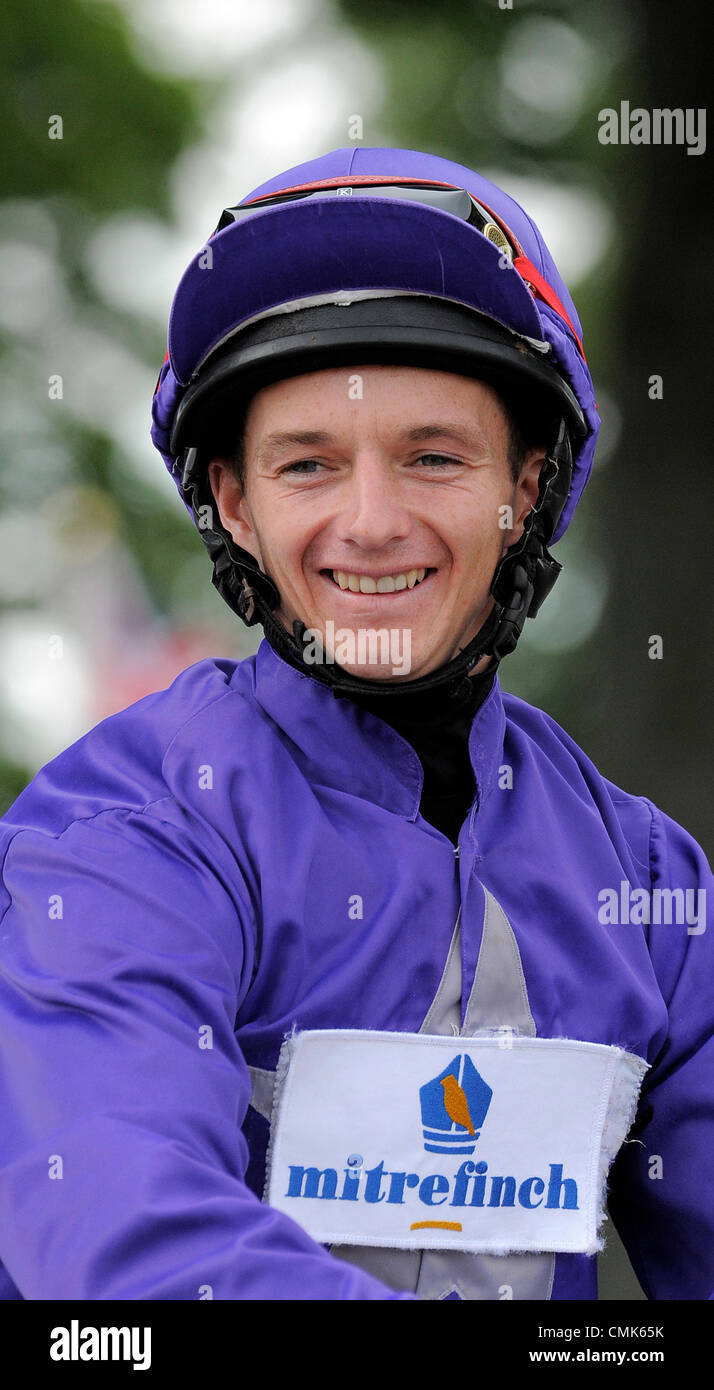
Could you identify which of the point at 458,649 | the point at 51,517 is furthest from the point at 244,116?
the point at 458,649

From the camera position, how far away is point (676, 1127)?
192 cm

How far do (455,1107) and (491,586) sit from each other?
639 millimetres

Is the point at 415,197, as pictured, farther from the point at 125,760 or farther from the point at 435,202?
the point at 125,760

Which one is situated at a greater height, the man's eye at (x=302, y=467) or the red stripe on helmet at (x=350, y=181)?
the red stripe on helmet at (x=350, y=181)

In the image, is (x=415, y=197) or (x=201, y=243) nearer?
(x=415, y=197)

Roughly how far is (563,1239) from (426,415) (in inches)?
37.8

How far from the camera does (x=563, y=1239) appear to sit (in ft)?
5.65

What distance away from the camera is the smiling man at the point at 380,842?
1554 mm

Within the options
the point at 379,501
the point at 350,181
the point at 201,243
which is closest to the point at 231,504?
the point at 379,501

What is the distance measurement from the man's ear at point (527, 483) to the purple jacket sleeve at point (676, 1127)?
498 mm

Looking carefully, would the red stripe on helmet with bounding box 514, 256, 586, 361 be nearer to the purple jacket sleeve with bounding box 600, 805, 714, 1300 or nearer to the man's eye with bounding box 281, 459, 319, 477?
the man's eye with bounding box 281, 459, 319, 477

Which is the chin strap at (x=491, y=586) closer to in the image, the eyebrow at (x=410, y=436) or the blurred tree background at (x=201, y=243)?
the eyebrow at (x=410, y=436)

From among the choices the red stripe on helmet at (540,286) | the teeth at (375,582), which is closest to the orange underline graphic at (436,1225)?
the teeth at (375,582)

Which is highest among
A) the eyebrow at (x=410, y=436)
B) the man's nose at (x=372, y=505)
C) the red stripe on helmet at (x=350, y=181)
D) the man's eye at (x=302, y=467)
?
Result: the red stripe on helmet at (x=350, y=181)
